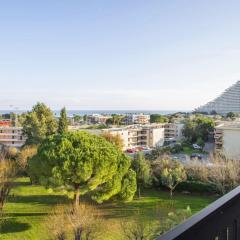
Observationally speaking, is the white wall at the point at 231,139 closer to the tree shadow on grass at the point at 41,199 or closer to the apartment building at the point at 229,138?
the apartment building at the point at 229,138

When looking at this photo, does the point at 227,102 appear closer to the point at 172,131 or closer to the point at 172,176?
the point at 172,131

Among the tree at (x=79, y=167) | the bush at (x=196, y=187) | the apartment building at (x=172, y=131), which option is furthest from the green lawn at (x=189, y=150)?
the tree at (x=79, y=167)

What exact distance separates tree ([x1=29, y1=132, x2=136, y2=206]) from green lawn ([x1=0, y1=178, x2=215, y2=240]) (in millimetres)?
867

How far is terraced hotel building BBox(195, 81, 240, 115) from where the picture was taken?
61.0 metres

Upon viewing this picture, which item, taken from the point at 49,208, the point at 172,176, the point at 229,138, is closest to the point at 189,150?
the point at 229,138

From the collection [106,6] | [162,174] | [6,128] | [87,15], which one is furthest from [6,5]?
[6,128]

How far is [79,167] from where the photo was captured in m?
10.7

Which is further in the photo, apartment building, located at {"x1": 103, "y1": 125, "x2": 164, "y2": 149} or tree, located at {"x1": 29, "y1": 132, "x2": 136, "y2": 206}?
apartment building, located at {"x1": 103, "y1": 125, "x2": 164, "y2": 149}

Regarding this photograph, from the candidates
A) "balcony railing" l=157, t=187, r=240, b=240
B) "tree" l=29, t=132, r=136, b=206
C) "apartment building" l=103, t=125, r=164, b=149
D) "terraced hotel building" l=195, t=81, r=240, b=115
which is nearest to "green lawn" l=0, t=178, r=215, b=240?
"tree" l=29, t=132, r=136, b=206

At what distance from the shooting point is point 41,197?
13.2 m

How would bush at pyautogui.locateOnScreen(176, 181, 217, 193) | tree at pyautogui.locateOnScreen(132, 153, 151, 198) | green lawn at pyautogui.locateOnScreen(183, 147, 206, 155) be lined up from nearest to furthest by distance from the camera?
bush at pyautogui.locateOnScreen(176, 181, 217, 193)
tree at pyautogui.locateOnScreen(132, 153, 151, 198)
green lawn at pyautogui.locateOnScreen(183, 147, 206, 155)

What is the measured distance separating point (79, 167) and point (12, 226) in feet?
8.83

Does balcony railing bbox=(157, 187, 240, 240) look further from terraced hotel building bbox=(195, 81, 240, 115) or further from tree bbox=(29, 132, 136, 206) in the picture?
terraced hotel building bbox=(195, 81, 240, 115)

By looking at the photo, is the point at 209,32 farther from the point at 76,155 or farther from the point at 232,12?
the point at 76,155
